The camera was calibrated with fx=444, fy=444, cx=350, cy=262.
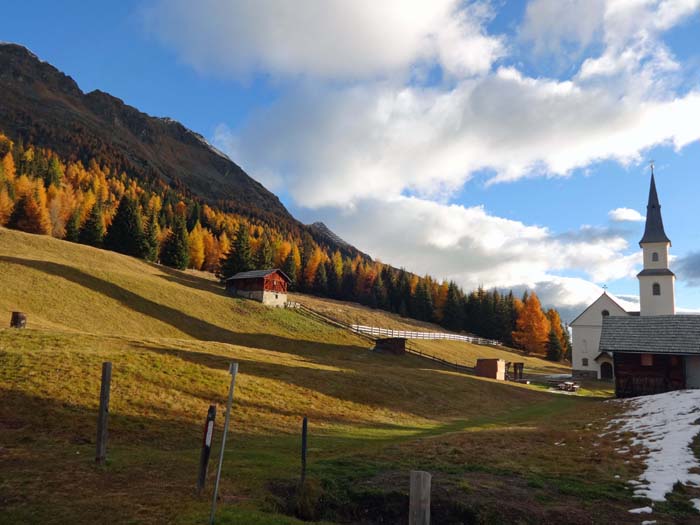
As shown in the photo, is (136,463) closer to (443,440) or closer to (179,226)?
(443,440)

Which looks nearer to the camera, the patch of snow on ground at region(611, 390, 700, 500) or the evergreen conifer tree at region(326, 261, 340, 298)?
the patch of snow on ground at region(611, 390, 700, 500)

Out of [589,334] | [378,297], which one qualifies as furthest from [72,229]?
[589,334]

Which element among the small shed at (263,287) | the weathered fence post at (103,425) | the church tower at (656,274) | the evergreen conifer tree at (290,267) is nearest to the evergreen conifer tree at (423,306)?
the evergreen conifer tree at (290,267)

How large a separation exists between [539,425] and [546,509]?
16387mm

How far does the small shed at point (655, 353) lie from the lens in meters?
37.8

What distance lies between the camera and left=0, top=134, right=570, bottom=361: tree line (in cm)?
8588

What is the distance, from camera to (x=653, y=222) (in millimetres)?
58719

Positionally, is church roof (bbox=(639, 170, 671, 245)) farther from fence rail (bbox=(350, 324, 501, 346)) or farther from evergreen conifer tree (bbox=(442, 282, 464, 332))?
evergreen conifer tree (bbox=(442, 282, 464, 332))

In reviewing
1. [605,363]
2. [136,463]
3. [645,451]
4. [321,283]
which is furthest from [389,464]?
[321,283]

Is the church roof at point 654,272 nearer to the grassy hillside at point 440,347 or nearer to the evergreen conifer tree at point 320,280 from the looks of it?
the grassy hillside at point 440,347

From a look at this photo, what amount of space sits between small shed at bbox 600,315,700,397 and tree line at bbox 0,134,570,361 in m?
58.8

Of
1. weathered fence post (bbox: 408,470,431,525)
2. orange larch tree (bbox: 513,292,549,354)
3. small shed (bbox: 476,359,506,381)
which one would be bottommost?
weathered fence post (bbox: 408,470,431,525)

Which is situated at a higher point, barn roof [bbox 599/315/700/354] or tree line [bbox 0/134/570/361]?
tree line [bbox 0/134/570/361]

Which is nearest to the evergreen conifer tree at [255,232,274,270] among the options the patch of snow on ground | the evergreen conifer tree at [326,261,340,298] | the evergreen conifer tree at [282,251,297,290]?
the evergreen conifer tree at [282,251,297,290]
